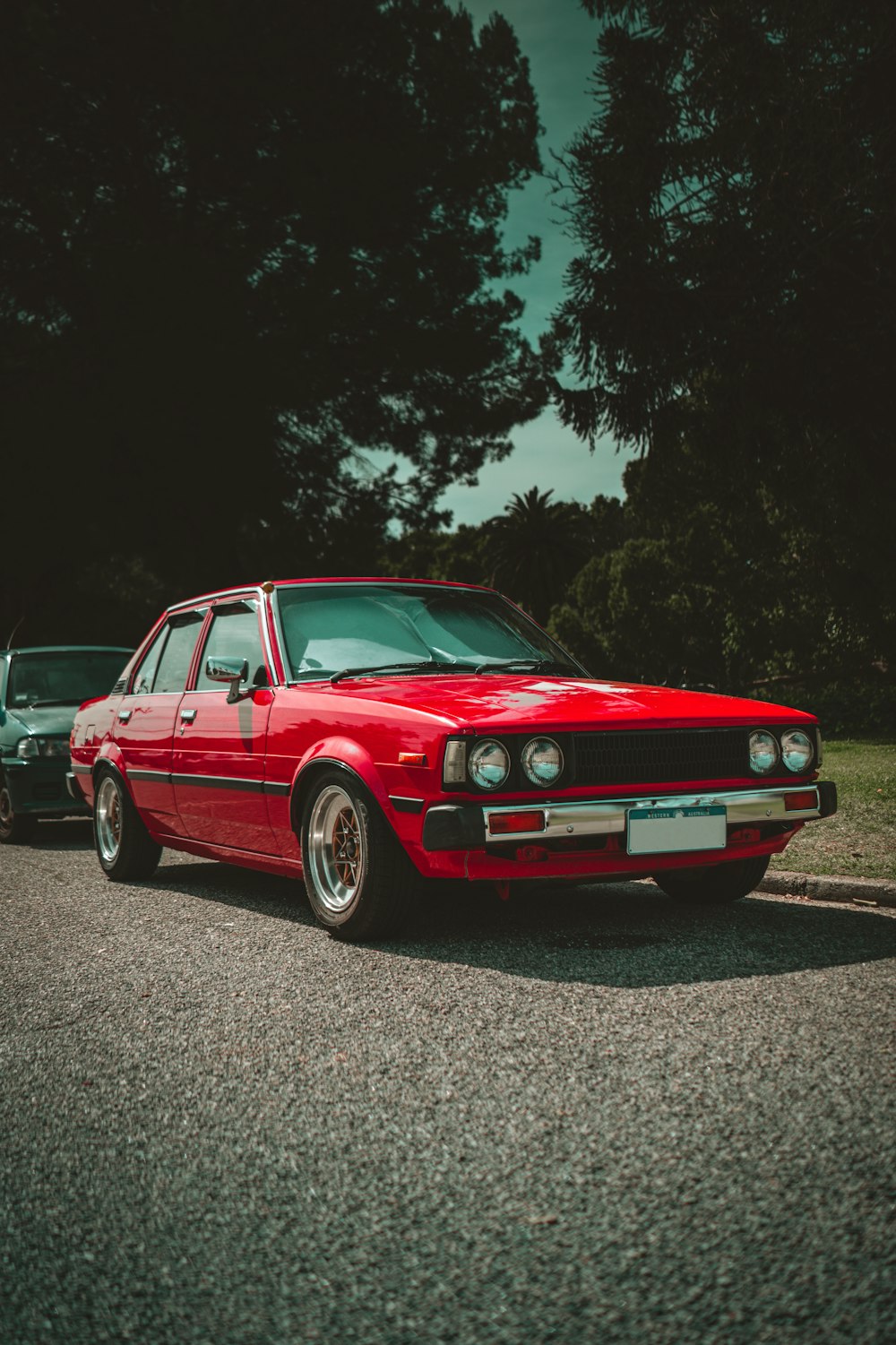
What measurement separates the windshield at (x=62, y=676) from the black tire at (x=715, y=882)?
668 cm

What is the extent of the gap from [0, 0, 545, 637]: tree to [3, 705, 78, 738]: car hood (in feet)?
36.9

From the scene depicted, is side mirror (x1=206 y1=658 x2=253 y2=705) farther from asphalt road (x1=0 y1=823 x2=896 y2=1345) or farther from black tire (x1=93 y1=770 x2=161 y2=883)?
black tire (x1=93 y1=770 x2=161 y2=883)

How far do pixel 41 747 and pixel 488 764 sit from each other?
663cm

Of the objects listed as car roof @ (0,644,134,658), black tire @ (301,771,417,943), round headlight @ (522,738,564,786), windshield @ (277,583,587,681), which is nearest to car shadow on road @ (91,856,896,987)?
black tire @ (301,771,417,943)

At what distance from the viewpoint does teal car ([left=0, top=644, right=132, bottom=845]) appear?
1033 centimetres

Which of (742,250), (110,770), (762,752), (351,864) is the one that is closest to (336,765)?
(351,864)

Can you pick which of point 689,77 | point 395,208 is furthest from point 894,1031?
point 395,208

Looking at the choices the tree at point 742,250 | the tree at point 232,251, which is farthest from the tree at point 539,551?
the tree at point 742,250

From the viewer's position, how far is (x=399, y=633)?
637 centimetres

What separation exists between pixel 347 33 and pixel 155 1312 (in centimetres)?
2382

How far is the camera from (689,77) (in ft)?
47.1

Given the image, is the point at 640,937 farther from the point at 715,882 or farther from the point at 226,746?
the point at 226,746

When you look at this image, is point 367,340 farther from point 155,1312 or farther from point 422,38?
point 155,1312

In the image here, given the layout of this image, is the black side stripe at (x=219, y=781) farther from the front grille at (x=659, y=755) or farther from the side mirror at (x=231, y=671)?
the front grille at (x=659, y=755)
